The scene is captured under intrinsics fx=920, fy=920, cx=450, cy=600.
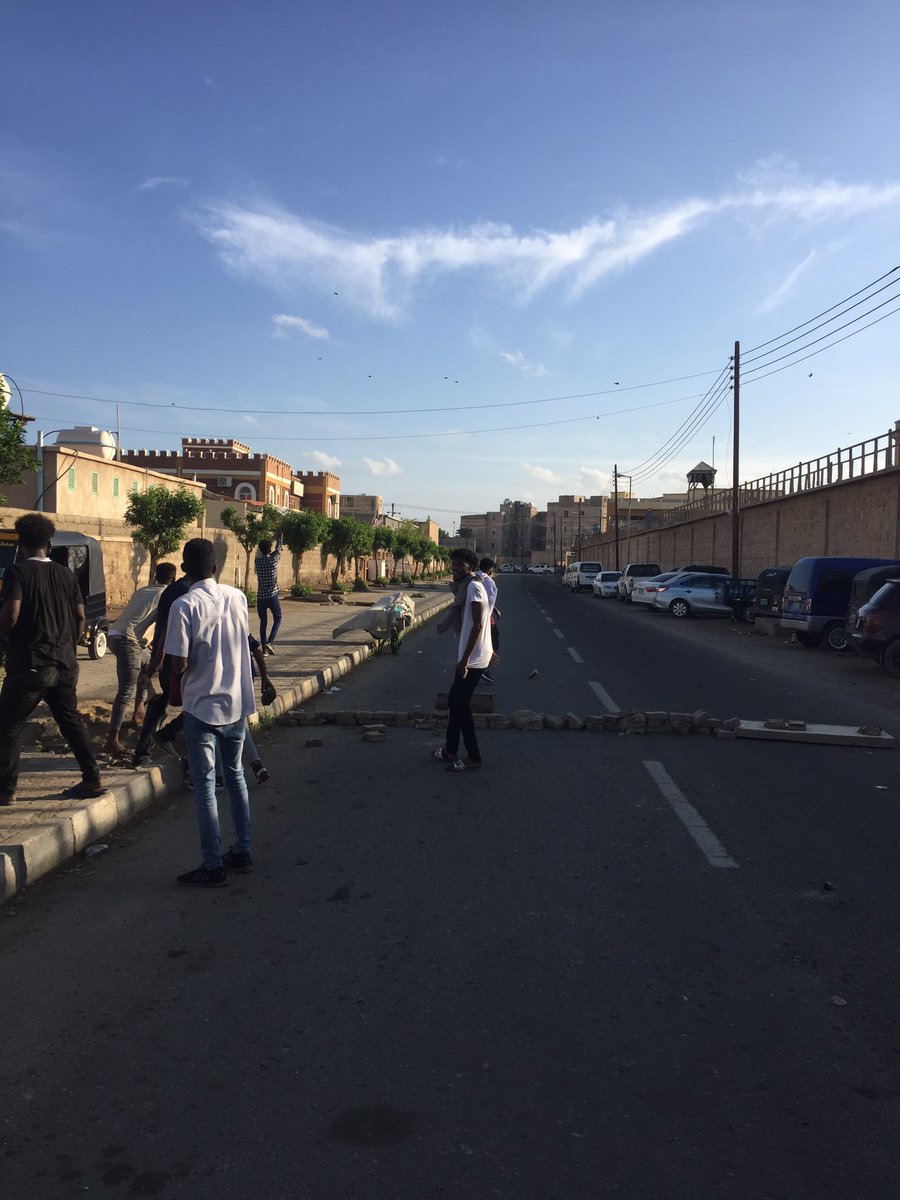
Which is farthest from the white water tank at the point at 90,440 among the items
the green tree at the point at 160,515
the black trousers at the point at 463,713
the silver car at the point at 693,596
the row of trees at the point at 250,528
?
the black trousers at the point at 463,713

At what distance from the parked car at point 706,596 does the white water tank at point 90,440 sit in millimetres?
23173

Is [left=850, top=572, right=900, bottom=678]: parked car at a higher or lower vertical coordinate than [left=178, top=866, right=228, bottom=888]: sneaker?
higher

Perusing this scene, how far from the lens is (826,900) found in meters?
4.92

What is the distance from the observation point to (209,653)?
5113mm

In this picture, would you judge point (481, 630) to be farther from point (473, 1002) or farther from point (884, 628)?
point (884, 628)

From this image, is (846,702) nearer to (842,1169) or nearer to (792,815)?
(792,815)

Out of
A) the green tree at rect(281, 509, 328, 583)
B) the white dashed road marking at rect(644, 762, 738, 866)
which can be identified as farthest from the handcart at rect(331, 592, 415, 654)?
the green tree at rect(281, 509, 328, 583)

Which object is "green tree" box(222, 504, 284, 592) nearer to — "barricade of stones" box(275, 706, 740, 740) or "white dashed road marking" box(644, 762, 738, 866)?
"barricade of stones" box(275, 706, 740, 740)

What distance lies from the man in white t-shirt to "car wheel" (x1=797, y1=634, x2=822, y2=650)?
14.5m

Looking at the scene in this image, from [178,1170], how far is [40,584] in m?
4.12

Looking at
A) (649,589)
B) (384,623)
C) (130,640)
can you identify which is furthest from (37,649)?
(649,589)

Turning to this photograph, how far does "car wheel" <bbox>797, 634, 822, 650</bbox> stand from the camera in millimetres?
20281

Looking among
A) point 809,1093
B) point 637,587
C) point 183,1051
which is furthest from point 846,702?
point 637,587

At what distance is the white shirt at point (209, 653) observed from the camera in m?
5.03
